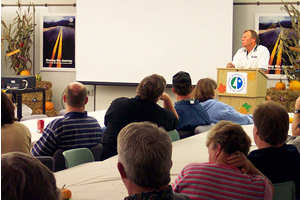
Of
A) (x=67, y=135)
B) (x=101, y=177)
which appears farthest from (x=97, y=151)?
(x=101, y=177)

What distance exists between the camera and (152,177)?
167 centimetres

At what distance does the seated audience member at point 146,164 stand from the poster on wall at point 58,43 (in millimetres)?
9214

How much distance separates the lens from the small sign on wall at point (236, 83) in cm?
687

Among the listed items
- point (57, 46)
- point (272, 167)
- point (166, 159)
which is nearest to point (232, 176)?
point (272, 167)

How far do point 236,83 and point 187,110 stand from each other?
86.8 inches

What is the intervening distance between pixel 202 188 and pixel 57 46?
8970mm

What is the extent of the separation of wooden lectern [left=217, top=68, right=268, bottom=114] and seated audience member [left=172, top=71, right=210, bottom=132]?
6.59ft

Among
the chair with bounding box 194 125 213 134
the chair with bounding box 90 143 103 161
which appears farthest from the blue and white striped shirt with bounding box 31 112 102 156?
the chair with bounding box 194 125 213 134

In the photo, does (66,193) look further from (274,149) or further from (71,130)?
(71,130)

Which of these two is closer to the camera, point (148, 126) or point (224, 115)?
point (148, 126)

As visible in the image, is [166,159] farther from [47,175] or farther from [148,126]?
[47,175]

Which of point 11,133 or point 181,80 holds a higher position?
point 181,80

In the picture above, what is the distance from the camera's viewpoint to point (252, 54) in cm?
789

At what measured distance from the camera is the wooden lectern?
6.82 meters
